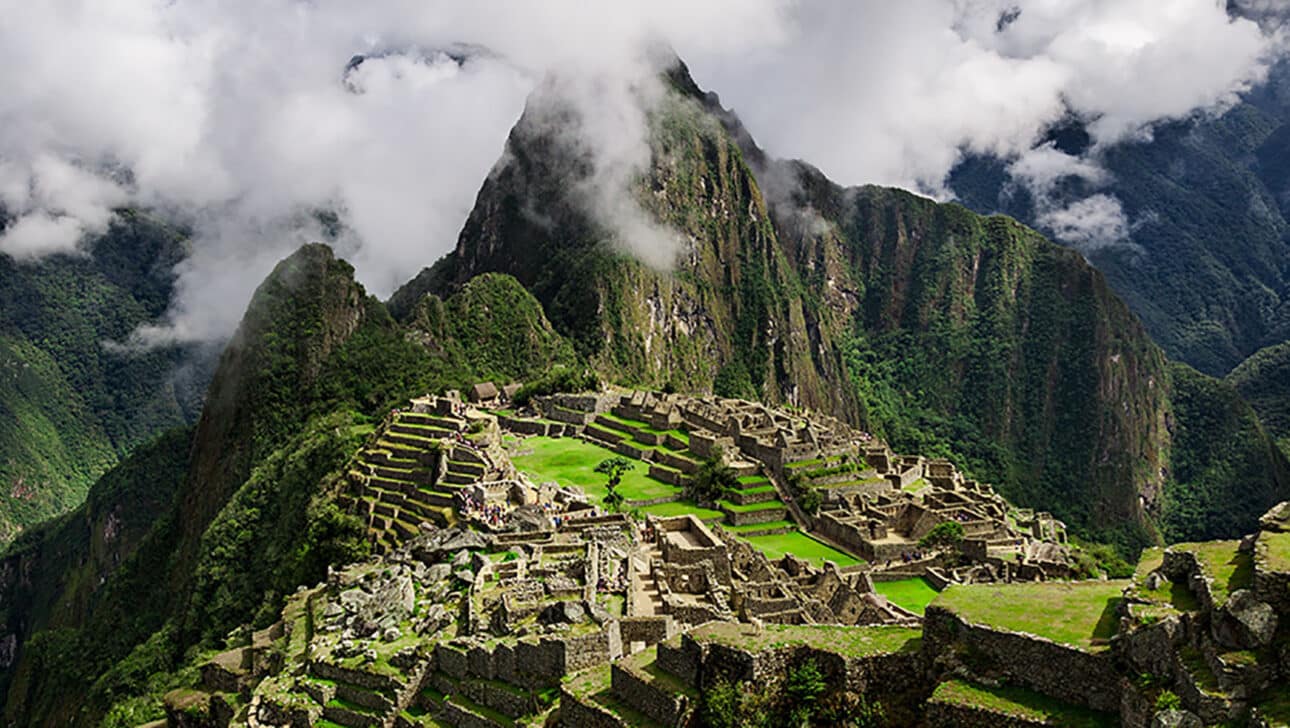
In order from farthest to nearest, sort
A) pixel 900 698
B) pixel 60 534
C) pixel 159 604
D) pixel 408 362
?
1. pixel 60 534
2. pixel 408 362
3. pixel 159 604
4. pixel 900 698

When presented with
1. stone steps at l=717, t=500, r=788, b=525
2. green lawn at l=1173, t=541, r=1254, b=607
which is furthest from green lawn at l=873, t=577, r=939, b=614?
green lawn at l=1173, t=541, r=1254, b=607

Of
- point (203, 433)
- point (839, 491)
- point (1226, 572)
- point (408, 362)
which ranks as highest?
point (408, 362)

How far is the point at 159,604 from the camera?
7888cm

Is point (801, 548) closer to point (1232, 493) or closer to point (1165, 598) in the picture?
point (1165, 598)

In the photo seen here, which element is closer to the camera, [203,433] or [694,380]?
[203,433]

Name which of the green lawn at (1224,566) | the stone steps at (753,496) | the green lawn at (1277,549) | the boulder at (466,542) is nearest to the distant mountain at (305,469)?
the boulder at (466,542)

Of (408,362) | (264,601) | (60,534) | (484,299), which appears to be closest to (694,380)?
(484,299)

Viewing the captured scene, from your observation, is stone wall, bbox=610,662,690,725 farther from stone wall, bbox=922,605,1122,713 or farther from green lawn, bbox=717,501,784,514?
green lawn, bbox=717,501,784,514

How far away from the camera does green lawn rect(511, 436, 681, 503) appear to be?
188 feet

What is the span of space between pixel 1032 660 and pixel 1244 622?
2746 millimetres

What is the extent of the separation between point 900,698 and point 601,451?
5524 centimetres

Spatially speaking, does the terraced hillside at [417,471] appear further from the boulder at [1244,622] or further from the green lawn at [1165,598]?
the boulder at [1244,622]

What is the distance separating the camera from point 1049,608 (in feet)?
46.2

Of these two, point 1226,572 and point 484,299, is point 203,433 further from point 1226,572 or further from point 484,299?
point 1226,572
